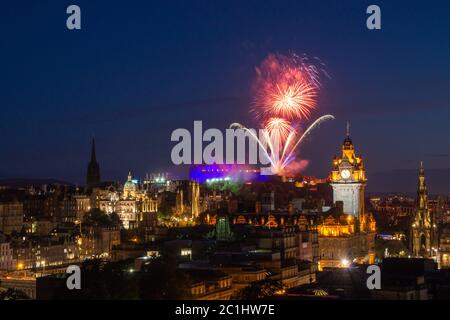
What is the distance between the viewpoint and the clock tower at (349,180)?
333 feet

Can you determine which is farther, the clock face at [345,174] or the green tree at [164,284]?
the clock face at [345,174]

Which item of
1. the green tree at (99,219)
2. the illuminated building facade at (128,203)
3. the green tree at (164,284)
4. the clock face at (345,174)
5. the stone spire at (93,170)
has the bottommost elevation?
the green tree at (164,284)

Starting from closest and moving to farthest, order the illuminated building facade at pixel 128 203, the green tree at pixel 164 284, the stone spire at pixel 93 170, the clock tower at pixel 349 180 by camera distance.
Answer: the green tree at pixel 164 284, the clock tower at pixel 349 180, the illuminated building facade at pixel 128 203, the stone spire at pixel 93 170

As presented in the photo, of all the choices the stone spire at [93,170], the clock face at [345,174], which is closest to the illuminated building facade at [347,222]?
the clock face at [345,174]

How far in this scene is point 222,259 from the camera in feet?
192

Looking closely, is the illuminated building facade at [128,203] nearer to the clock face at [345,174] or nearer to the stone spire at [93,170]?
the stone spire at [93,170]

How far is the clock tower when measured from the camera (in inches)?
3999

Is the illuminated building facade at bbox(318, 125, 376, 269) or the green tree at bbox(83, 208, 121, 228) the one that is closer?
the illuminated building facade at bbox(318, 125, 376, 269)

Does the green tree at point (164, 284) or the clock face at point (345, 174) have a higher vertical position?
the clock face at point (345, 174)

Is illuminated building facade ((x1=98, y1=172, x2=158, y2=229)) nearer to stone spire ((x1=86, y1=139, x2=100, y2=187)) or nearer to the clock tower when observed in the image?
stone spire ((x1=86, y1=139, x2=100, y2=187))

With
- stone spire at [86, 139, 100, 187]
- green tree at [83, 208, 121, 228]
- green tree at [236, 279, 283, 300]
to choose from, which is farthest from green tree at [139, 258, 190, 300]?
stone spire at [86, 139, 100, 187]

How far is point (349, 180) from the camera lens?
102 metres

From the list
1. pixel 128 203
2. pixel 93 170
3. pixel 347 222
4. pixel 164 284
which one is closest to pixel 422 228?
pixel 347 222

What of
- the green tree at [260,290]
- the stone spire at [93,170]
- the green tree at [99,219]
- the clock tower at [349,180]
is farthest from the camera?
the stone spire at [93,170]
